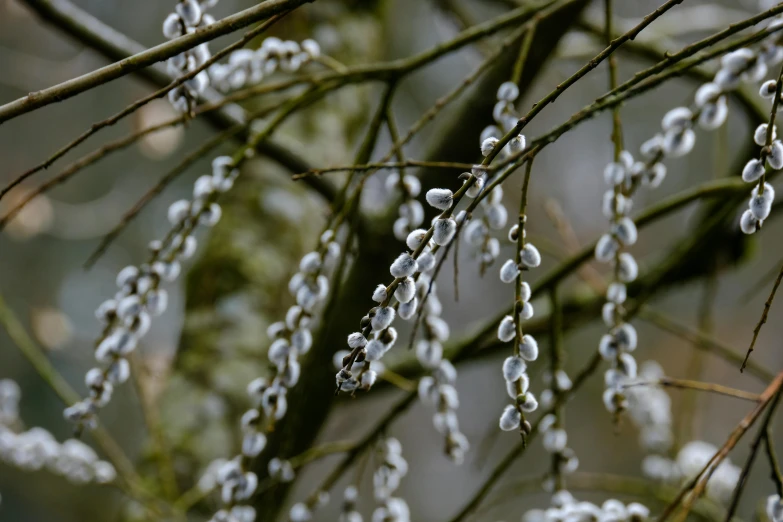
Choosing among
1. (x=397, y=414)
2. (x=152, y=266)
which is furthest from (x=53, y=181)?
(x=397, y=414)

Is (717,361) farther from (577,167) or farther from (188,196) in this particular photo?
(188,196)

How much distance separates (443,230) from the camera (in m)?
0.43

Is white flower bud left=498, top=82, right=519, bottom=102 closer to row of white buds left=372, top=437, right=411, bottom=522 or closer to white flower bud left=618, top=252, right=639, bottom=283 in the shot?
white flower bud left=618, top=252, right=639, bottom=283

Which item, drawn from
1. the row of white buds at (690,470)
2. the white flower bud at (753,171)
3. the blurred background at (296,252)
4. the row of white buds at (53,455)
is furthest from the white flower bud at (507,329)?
the row of white buds at (690,470)

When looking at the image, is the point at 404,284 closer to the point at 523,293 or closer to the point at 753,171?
the point at 523,293

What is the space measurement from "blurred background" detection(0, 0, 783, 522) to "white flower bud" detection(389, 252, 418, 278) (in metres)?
0.71

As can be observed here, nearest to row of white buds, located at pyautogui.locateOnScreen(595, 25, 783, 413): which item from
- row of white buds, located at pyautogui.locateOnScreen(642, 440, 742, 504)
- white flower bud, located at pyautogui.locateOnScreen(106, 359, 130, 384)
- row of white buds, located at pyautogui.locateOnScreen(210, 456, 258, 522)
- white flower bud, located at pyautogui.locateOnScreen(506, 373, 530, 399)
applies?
white flower bud, located at pyautogui.locateOnScreen(506, 373, 530, 399)

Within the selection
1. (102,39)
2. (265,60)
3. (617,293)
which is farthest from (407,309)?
(102,39)

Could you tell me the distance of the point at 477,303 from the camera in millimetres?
6051

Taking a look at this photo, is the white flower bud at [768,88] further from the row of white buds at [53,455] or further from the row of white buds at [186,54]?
the row of white buds at [53,455]

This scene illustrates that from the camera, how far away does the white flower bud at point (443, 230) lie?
Result: 432mm

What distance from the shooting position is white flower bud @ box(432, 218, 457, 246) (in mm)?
432

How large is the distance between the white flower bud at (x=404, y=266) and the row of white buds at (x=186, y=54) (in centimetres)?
33

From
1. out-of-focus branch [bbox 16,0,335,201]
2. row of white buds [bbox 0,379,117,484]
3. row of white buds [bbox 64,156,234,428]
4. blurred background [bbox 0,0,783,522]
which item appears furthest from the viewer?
blurred background [bbox 0,0,783,522]
